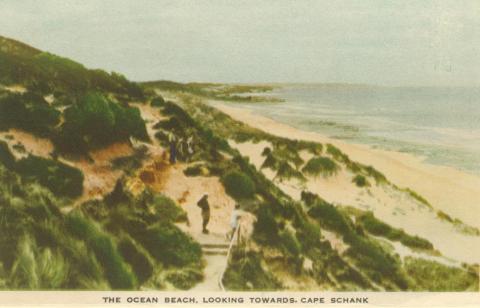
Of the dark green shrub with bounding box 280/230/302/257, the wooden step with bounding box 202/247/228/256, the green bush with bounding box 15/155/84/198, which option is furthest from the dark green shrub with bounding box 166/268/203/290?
the green bush with bounding box 15/155/84/198

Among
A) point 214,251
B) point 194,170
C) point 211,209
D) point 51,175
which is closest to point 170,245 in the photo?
point 214,251

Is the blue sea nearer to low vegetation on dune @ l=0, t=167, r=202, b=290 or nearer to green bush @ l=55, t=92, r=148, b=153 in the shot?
green bush @ l=55, t=92, r=148, b=153

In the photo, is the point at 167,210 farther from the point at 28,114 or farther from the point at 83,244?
the point at 28,114

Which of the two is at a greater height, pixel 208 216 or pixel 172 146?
pixel 172 146

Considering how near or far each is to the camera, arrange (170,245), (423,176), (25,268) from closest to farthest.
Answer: (25,268) < (170,245) < (423,176)

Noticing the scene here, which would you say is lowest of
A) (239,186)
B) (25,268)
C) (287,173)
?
(25,268)

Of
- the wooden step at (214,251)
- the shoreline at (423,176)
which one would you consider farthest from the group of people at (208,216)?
the shoreline at (423,176)
